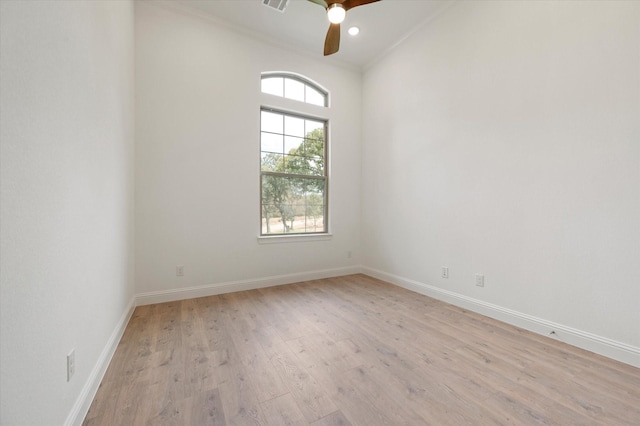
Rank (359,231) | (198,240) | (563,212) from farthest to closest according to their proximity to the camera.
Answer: (359,231) < (198,240) < (563,212)

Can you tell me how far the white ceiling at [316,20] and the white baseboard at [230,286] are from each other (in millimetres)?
3357

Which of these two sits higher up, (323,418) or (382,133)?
(382,133)

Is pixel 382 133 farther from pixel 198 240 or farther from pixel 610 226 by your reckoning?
pixel 198 240

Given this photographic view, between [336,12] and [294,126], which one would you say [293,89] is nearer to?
[294,126]

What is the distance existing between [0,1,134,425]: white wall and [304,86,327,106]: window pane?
8.47 ft

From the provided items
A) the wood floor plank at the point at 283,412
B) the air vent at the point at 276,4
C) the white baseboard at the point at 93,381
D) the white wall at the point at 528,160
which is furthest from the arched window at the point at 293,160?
the wood floor plank at the point at 283,412

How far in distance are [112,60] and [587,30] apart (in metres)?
3.69

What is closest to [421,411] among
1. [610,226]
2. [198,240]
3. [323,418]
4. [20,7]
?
[323,418]

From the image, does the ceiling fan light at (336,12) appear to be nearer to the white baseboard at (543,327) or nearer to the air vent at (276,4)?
the air vent at (276,4)

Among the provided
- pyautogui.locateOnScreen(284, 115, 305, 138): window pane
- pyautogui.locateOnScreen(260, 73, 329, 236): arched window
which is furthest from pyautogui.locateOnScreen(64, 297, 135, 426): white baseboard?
pyautogui.locateOnScreen(284, 115, 305, 138): window pane

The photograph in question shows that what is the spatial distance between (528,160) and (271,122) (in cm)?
307

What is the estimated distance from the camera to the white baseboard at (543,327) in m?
1.86

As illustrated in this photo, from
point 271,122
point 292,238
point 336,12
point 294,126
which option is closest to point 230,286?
point 292,238

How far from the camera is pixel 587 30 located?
6.68ft
